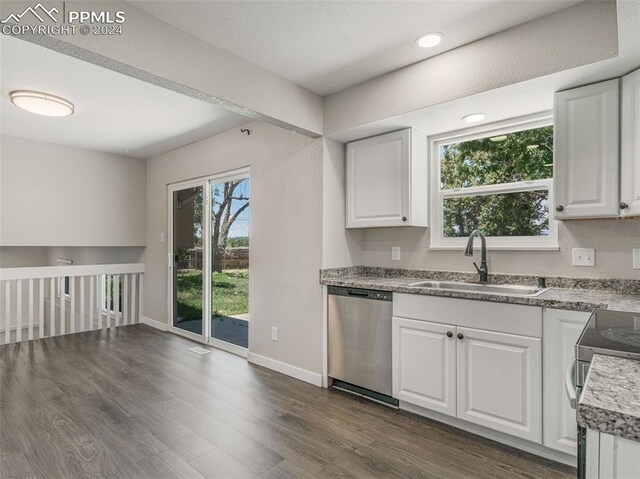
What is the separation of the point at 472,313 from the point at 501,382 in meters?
0.42

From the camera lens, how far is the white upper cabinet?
284cm

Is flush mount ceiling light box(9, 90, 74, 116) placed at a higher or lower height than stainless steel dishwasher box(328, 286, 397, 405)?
higher

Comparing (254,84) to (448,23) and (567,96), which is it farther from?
(567,96)

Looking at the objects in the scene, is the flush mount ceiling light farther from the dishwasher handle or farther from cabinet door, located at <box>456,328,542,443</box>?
cabinet door, located at <box>456,328,542,443</box>

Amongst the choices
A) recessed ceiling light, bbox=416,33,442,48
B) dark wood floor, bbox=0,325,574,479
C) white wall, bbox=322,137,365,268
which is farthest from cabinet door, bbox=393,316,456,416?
recessed ceiling light, bbox=416,33,442,48

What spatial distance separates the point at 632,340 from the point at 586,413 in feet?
2.14

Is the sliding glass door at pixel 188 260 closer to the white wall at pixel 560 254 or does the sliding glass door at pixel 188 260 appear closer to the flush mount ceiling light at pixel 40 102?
the flush mount ceiling light at pixel 40 102

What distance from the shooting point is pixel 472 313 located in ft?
7.24

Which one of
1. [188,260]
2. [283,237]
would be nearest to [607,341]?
[283,237]

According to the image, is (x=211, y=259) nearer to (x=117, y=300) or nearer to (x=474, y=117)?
(x=117, y=300)

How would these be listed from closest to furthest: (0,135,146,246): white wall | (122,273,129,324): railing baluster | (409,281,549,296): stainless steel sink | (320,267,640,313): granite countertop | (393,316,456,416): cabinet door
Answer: (320,267,640,313): granite countertop
(393,316,456,416): cabinet door
(409,281,549,296): stainless steel sink
(0,135,146,246): white wall
(122,273,129,324): railing baluster

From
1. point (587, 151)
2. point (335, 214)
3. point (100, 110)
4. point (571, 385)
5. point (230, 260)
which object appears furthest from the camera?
point (230, 260)

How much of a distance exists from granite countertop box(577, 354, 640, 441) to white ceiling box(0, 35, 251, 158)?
3291 mm

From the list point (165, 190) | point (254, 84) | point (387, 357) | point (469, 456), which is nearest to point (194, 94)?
point (254, 84)
